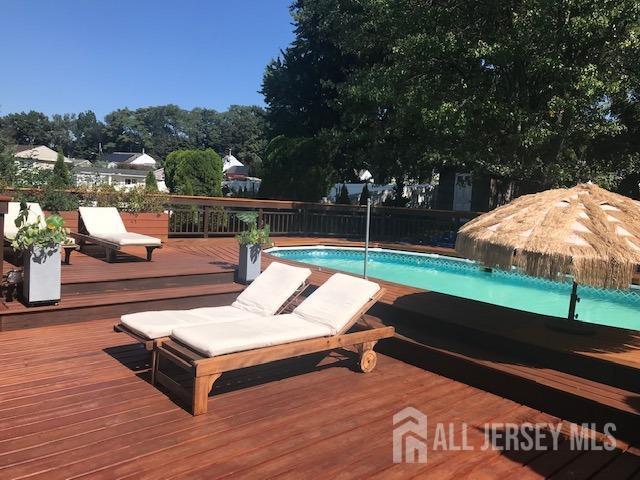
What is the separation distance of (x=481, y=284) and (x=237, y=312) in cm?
685

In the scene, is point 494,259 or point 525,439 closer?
point 525,439

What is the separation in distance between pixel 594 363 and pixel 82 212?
6985 mm

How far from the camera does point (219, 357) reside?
9.75 ft

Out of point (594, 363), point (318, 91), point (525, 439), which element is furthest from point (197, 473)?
point (318, 91)

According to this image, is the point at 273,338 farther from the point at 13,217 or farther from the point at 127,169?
the point at 127,169

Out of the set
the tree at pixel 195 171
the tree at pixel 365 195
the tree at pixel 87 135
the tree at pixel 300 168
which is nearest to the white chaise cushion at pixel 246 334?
the tree at pixel 195 171

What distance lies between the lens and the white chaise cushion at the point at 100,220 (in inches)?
287

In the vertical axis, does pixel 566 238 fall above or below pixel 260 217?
above

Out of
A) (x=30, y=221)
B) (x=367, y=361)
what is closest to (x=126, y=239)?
(x=30, y=221)

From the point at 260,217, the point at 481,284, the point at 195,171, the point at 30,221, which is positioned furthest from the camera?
the point at 195,171

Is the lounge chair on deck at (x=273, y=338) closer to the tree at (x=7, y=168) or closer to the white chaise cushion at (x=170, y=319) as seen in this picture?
the white chaise cushion at (x=170, y=319)

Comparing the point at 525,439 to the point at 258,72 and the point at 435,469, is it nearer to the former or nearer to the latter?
the point at 435,469

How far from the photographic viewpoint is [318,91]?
1945cm

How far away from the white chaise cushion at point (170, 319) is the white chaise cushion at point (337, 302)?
0.49m
